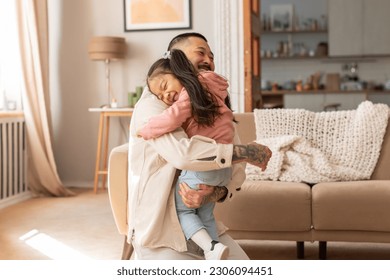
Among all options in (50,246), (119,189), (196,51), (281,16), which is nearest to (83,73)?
(50,246)

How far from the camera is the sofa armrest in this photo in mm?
2754

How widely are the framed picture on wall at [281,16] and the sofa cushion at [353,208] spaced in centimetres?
570

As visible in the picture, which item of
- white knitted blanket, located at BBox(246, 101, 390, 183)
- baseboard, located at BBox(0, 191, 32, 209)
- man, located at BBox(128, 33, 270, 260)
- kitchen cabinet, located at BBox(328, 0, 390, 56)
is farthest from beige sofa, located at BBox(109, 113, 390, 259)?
kitchen cabinet, located at BBox(328, 0, 390, 56)

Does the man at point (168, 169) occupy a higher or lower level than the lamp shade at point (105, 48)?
lower

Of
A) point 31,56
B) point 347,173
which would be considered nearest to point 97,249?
point 347,173

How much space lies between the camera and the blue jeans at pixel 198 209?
1646 mm

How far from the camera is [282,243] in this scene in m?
3.40

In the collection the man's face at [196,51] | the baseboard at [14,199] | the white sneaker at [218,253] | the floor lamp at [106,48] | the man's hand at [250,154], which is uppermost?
the floor lamp at [106,48]

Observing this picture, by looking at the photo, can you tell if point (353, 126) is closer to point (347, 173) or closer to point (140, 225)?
point (347, 173)

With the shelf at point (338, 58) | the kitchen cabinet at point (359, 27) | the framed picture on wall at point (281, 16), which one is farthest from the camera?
the framed picture on wall at point (281, 16)

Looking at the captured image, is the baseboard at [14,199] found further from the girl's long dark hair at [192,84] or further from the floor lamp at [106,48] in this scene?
the girl's long dark hair at [192,84]

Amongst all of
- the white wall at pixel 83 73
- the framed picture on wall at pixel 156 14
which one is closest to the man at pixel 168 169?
the framed picture on wall at pixel 156 14

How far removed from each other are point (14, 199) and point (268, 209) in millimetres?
2684

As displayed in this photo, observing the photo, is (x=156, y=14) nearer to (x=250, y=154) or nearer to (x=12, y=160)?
(x=12, y=160)
